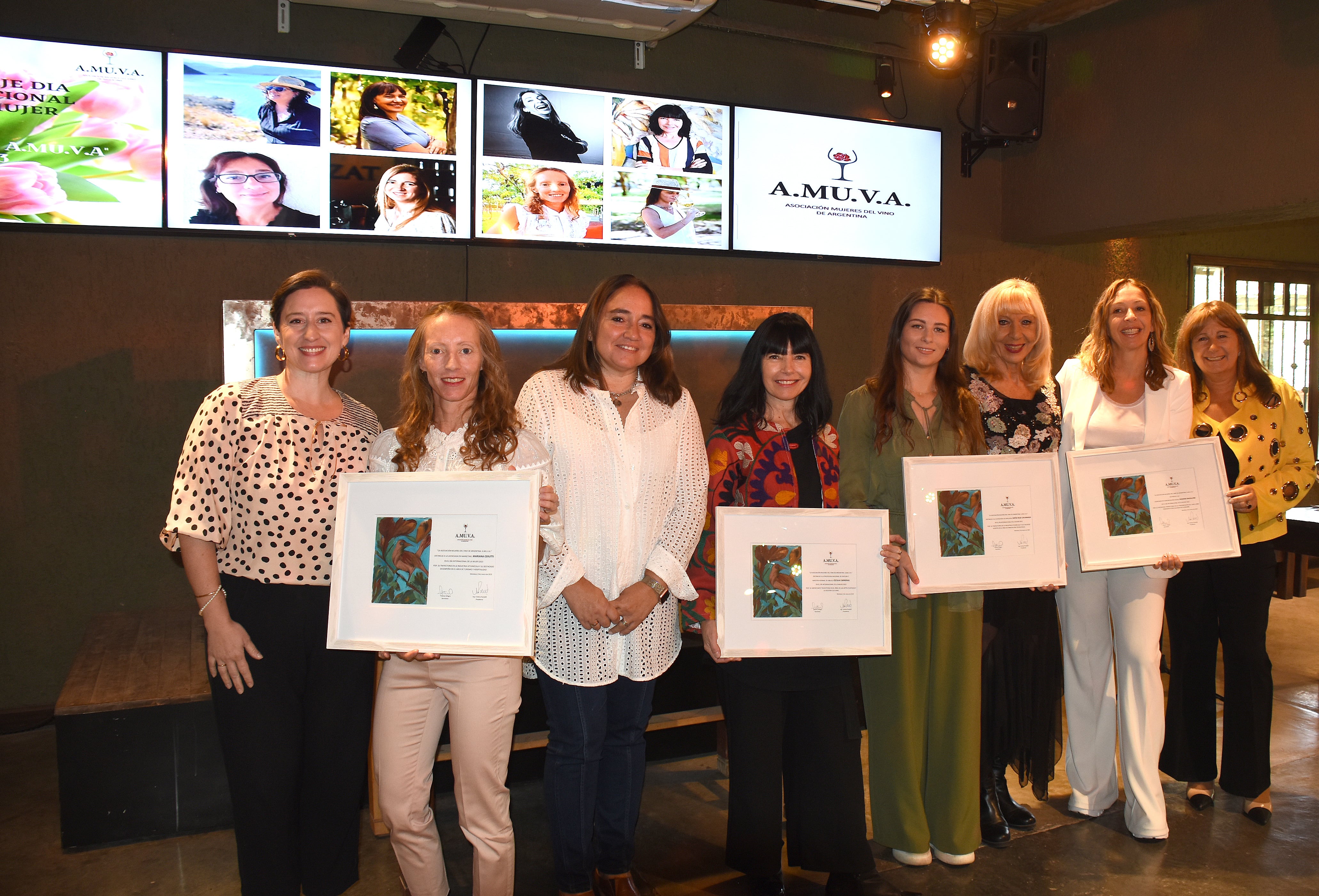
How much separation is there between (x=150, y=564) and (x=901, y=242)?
433 cm

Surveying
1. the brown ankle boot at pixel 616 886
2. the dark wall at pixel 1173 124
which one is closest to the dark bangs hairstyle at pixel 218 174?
the brown ankle boot at pixel 616 886

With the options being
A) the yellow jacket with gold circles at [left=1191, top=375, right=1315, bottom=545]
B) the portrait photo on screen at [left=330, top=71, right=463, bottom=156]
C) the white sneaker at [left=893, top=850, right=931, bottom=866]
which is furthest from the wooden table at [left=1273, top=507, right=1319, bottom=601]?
the portrait photo on screen at [left=330, top=71, right=463, bottom=156]

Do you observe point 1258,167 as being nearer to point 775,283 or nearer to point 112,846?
point 775,283

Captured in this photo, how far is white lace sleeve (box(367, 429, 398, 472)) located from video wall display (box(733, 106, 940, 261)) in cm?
308

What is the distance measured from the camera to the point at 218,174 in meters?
3.92

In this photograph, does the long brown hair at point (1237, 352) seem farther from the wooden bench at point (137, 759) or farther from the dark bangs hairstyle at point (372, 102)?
the wooden bench at point (137, 759)

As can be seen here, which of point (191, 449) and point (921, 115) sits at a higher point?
point (921, 115)

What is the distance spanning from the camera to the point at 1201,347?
3.30 meters

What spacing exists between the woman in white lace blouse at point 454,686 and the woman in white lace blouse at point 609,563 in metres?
0.13

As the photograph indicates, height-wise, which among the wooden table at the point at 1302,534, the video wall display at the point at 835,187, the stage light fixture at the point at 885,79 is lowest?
the wooden table at the point at 1302,534

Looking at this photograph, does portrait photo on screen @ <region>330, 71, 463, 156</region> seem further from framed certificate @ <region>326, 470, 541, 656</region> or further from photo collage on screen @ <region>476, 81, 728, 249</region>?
framed certificate @ <region>326, 470, 541, 656</region>

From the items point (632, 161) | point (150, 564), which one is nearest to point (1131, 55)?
point (632, 161)

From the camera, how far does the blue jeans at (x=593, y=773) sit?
233cm

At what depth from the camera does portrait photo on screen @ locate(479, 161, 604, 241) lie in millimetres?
4363
